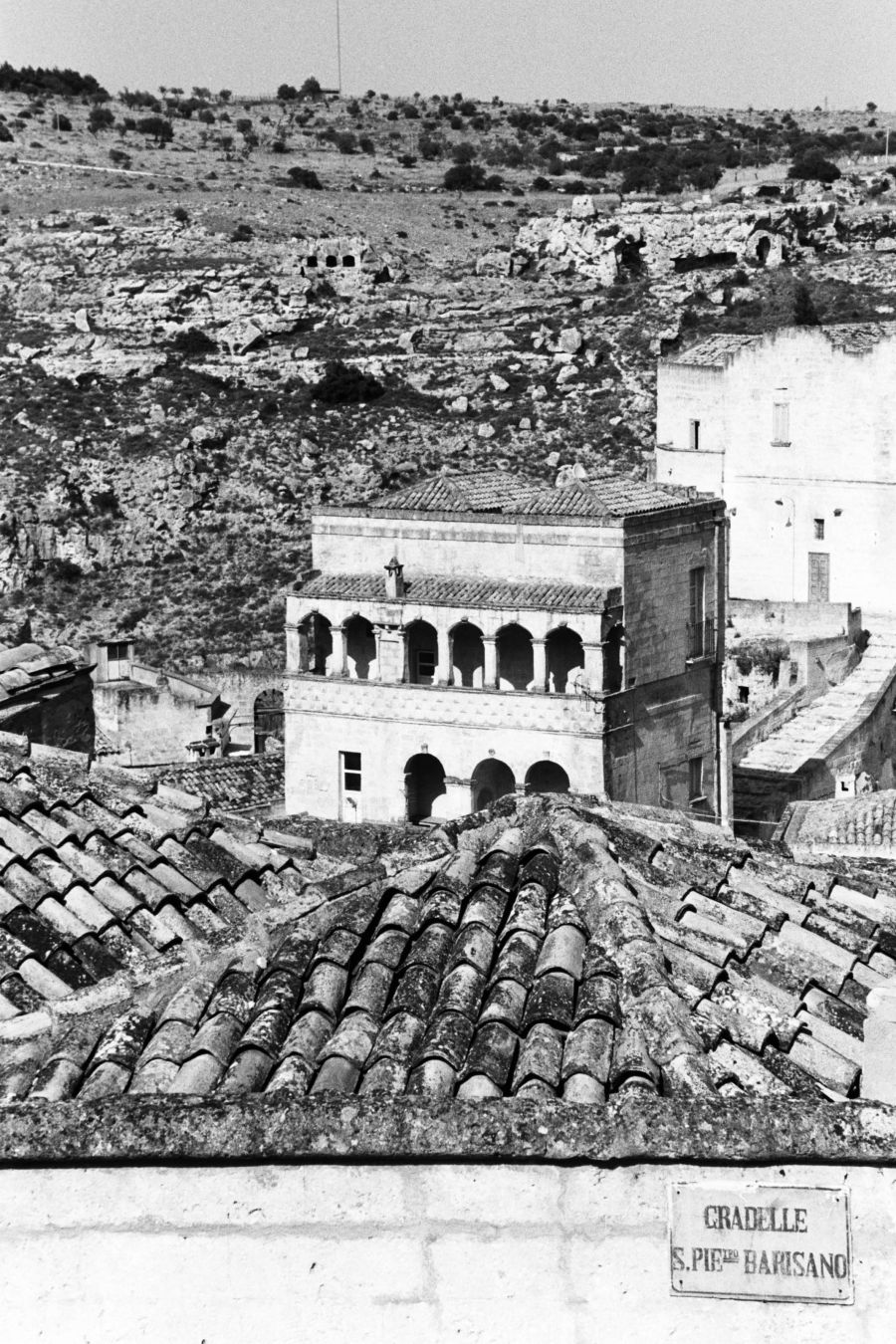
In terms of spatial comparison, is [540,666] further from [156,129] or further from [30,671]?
[156,129]

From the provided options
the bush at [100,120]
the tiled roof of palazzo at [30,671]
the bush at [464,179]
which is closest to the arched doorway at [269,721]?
the tiled roof of palazzo at [30,671]

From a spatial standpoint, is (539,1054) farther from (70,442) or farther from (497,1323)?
(70,442)

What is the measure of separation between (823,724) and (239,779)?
8656 mm

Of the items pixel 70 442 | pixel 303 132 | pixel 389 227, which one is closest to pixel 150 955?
pixel 70 442

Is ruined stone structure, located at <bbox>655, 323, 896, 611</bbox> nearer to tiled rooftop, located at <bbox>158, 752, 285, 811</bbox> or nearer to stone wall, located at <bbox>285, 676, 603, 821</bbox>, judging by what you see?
stone wall, located at <bbox>285, 676, 603, 821</bbox>

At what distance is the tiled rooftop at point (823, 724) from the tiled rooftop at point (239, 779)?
6966mm

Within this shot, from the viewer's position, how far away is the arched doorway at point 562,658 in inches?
1262

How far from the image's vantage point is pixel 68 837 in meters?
8.77

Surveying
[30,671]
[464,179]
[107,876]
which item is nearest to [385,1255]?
[107,876]

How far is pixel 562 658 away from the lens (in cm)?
3250

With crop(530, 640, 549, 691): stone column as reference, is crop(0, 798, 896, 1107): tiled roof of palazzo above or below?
above

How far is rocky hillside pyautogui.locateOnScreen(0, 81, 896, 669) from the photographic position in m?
57.7

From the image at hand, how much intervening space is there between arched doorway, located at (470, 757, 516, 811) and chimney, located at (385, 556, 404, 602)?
2784 millimetres

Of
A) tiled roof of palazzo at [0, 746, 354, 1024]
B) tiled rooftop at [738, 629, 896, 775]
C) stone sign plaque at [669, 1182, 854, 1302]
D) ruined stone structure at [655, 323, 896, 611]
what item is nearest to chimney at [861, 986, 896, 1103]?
stone sign plaque at [669, 1182, 854, 1302]
